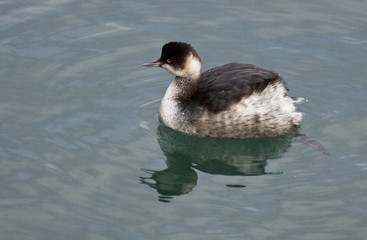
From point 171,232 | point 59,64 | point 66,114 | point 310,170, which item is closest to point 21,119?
point 66,114

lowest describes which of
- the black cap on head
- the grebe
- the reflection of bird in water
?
the reflection of bird in water

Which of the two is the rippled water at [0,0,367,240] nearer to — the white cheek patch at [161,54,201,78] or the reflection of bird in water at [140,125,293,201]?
the reflection of bird in water at [140,125,293,201]

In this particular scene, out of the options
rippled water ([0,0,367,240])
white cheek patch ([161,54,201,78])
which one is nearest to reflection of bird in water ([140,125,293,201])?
rippled water ([0,0,367,240])

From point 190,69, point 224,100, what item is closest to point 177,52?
point 190,69

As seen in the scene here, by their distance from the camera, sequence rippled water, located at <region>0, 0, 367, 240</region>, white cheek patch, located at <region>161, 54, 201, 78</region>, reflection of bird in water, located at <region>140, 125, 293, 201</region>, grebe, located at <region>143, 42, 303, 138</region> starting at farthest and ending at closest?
1. white cheek patch, located at <region>161, 54, 201, 78</region>
2. grebe, located at <region>143, 42, 303, 138</region>
3. reflection of bird in water, located at <region>140, 125, 293, 201</region>
4. rippled water, located at <region>0, 0, 367, 240</region>

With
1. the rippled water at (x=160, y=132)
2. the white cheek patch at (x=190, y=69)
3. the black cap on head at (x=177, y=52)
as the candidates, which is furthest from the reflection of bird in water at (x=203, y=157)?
the black cap on head at (x=177, y=52)

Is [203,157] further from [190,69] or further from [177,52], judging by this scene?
[177,52]

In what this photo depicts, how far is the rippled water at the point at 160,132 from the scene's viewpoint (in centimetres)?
897

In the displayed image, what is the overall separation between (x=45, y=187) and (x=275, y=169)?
8.58 ft

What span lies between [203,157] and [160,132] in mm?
767

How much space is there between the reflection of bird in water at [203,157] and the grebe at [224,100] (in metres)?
0.12

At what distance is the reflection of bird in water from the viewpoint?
31.8ft

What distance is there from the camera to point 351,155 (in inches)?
396

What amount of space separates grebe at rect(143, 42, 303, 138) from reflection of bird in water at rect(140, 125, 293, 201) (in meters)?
0.12
